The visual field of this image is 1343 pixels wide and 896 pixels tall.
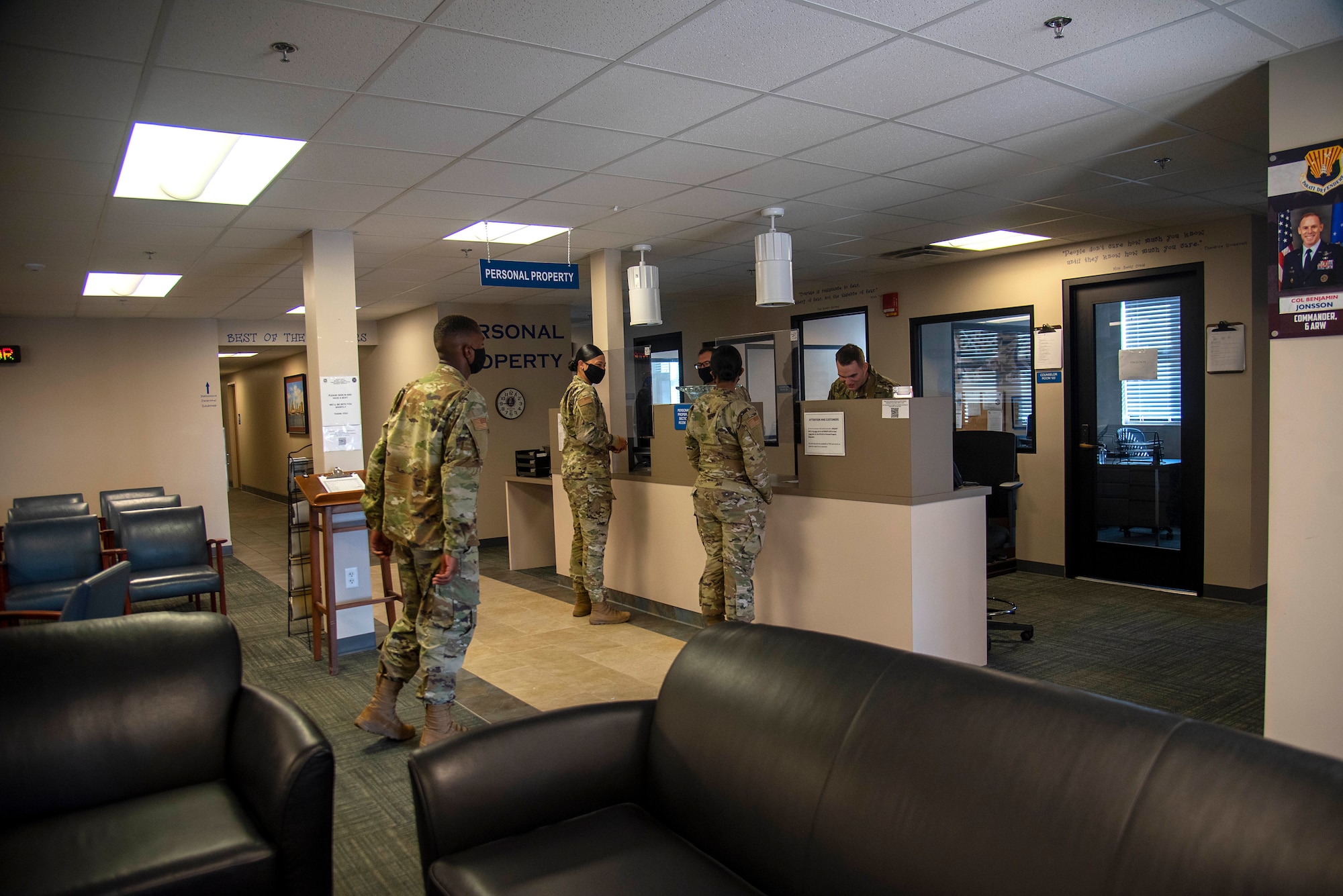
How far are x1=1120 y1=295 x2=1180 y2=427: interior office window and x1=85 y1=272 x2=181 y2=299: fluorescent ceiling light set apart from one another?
764cm

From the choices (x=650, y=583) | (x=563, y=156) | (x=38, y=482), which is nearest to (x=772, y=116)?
(x=563, y=156)

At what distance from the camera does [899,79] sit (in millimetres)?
3191

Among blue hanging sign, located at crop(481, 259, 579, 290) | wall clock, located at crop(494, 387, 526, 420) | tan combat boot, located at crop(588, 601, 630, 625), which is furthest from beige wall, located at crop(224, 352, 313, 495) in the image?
tan combat boot, located at crop(588, 601, 630, 625)

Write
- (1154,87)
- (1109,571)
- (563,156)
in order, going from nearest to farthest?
1. (1154,87)
2. (563,156)
3. (1109,571)

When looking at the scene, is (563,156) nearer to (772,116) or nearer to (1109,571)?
(772,116)

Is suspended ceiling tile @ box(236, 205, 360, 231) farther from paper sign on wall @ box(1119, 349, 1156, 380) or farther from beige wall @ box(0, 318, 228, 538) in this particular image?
paper sign on wall @ box(1119, 349, 1156, 380)

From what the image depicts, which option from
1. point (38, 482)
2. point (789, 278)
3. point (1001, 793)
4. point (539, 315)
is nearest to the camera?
point (1001, 793)

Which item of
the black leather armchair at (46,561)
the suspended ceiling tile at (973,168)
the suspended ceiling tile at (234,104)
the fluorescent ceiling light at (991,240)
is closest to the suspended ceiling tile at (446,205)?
the suspended ceiling tile at (234,104)

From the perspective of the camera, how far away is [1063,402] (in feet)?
22.6

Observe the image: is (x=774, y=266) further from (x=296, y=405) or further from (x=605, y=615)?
(x=296, y=405)

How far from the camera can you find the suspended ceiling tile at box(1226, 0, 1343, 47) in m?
2.69

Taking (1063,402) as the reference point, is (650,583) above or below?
below

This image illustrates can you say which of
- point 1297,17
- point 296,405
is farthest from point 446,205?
point 296,405

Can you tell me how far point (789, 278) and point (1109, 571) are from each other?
3.78m
